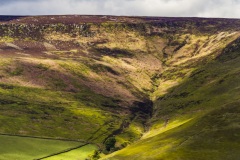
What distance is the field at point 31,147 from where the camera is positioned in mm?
144250

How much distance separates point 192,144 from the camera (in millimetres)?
116625

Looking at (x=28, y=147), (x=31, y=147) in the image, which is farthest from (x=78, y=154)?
(x=28, y=147)

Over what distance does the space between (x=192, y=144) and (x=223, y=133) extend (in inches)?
467

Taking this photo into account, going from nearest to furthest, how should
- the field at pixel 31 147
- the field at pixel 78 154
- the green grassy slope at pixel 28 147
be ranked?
→ the green grassy slope at pixel 28 147 < the field at pixel 31 147 < the field at pixel 78 154

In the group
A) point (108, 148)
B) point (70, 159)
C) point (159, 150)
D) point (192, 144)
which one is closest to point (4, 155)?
point (70, 159)

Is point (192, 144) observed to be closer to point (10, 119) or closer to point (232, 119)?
point (232, 119)

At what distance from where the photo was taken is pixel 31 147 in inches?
6216

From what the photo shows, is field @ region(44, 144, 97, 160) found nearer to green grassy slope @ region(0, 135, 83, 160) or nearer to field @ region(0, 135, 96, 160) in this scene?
field @ region(0, 135, 96, 160)

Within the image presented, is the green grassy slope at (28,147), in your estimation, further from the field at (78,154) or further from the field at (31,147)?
the field at (78,154)

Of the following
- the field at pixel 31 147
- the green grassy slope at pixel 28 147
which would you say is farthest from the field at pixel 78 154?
the green grassy slope at pixel 28 147

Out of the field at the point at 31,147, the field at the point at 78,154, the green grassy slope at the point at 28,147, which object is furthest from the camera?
the field at the point at 78,154

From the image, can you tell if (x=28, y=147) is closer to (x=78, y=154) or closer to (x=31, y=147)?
(x=31, y=147)

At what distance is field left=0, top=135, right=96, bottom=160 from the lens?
144 m

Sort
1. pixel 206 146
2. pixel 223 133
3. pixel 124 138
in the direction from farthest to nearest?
pixel 124 138, pixel 223 133, pixel 206 146
